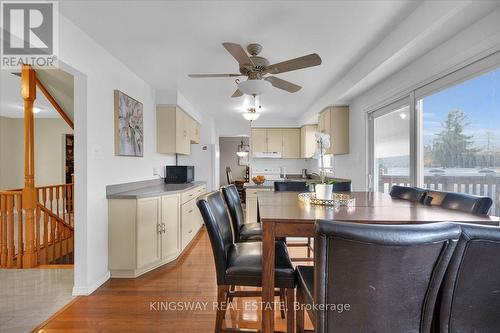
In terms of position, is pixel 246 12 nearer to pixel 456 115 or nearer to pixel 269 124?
pixel 456 115

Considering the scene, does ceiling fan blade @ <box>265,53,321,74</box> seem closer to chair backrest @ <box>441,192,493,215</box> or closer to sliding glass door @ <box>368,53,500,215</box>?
sliding glass door @ <box>368,53,500,215</box>

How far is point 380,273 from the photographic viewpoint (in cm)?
84

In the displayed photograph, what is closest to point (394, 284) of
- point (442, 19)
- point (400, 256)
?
point (400, 256)

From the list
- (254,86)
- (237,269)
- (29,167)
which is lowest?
(237,269)

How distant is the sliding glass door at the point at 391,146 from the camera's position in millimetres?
2738

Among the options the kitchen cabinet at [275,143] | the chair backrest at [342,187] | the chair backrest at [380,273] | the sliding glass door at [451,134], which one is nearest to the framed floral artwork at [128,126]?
the chair backrest at [342,187]

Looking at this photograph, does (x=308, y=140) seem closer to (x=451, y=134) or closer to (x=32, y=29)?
(x=451, y=134)

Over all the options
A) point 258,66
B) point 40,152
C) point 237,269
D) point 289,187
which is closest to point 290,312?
point 237,269

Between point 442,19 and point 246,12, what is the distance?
136cm

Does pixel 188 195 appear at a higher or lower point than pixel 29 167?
lower

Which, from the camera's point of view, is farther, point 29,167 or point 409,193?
point 29,167

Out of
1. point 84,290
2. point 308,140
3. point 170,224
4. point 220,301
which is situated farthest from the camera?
point 308,140

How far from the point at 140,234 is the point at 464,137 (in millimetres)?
3175

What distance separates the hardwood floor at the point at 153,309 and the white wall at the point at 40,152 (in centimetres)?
466
